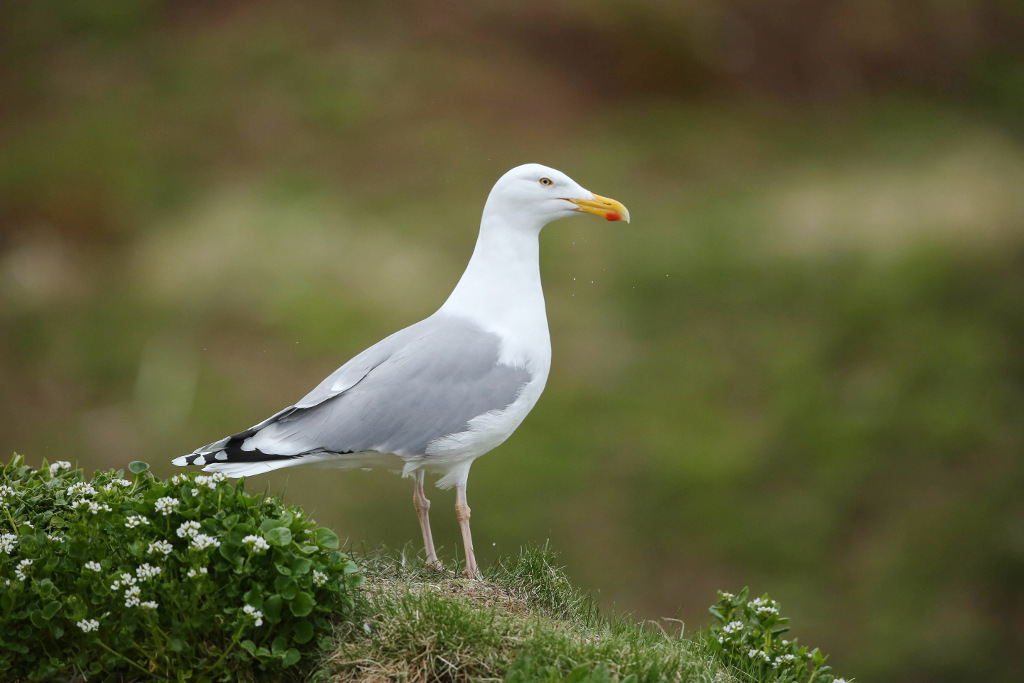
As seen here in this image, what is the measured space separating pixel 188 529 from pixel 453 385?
1.56 meters

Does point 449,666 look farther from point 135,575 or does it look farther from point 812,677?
point 812,677

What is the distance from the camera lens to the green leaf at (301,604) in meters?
3.59

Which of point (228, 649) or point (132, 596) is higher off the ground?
point (132, 596)

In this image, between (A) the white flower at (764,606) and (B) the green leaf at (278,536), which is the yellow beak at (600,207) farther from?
(B) the green leaf at (278,536)

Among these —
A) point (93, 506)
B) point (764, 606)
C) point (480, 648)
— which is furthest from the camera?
point (764, 606)

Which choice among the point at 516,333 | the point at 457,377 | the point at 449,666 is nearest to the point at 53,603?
the point at 449,666

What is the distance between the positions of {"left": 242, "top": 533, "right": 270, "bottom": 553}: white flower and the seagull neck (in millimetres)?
1838

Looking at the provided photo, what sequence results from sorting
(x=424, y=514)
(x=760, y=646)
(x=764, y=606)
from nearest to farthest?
(x=760, y=646), (x=764, y=606), (x=424, y=514)

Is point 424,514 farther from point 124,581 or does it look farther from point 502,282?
point 124,581

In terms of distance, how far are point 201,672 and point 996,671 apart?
27.1 feet

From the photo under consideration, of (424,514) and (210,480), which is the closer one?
(210,480)

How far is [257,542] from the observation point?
138 inches

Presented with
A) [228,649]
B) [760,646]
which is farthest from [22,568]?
[760,646]

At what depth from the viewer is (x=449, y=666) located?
3.72m
